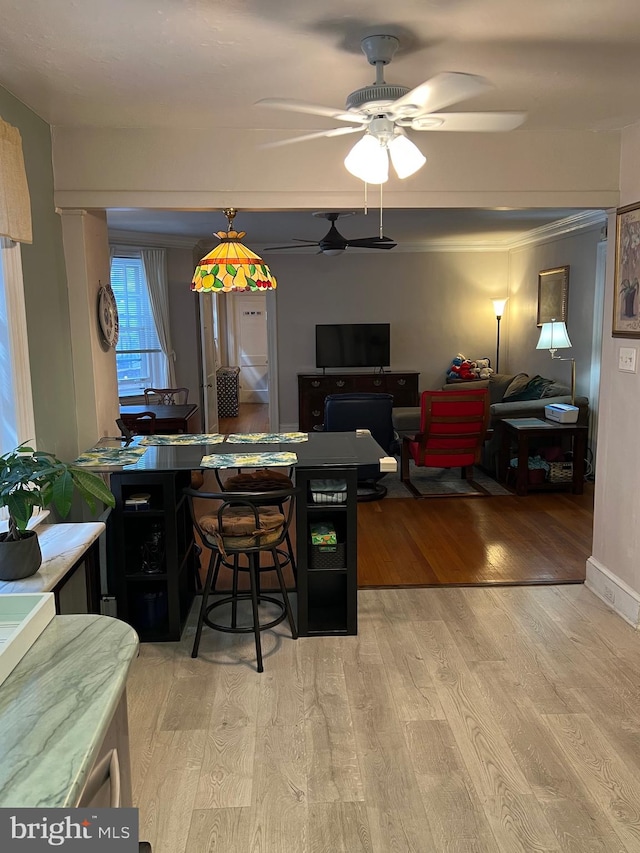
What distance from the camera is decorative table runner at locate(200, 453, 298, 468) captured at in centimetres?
307

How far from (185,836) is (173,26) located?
7.93 feet

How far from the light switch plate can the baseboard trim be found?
3.51 feet

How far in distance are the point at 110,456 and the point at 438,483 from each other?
3.54 meters

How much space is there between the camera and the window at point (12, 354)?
2584 mm

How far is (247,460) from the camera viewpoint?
124 inches

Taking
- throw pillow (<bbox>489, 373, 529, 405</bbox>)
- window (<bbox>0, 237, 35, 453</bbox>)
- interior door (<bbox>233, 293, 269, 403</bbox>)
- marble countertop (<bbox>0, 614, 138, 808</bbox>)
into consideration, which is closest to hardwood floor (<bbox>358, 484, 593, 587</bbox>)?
throw pillow (<bbox>489, 373, 529, 405</bbox>)

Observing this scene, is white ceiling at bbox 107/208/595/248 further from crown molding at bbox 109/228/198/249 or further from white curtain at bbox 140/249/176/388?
white curtain at bbox 140/249/176/388

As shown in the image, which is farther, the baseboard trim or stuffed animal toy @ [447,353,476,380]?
stuffed animal toy @ [447,353,476,380]

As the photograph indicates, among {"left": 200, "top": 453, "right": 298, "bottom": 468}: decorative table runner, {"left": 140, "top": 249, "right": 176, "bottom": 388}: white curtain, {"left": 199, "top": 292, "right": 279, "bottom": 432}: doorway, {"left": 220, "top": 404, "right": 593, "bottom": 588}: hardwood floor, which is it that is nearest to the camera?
{"left": 200, "top": 453, "right": 298, "bottom": 468}: decorative table runner

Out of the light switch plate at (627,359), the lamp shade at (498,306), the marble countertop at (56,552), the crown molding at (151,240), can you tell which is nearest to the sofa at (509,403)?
the lamp shade at (498,306)

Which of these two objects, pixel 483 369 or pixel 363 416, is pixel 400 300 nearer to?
pixel 483 369

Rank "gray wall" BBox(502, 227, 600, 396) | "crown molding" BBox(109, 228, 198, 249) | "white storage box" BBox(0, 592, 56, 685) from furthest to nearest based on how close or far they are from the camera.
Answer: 1. "crown molding" BBox(109, 228, 198, 249)
2. "gray wall" BBox(502, 227, 600, 396)
3. "white storage box" BBox(0, 592, 56, 685)

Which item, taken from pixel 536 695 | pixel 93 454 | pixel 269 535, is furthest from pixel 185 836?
pixel 93 454

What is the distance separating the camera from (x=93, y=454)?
10.8ft
